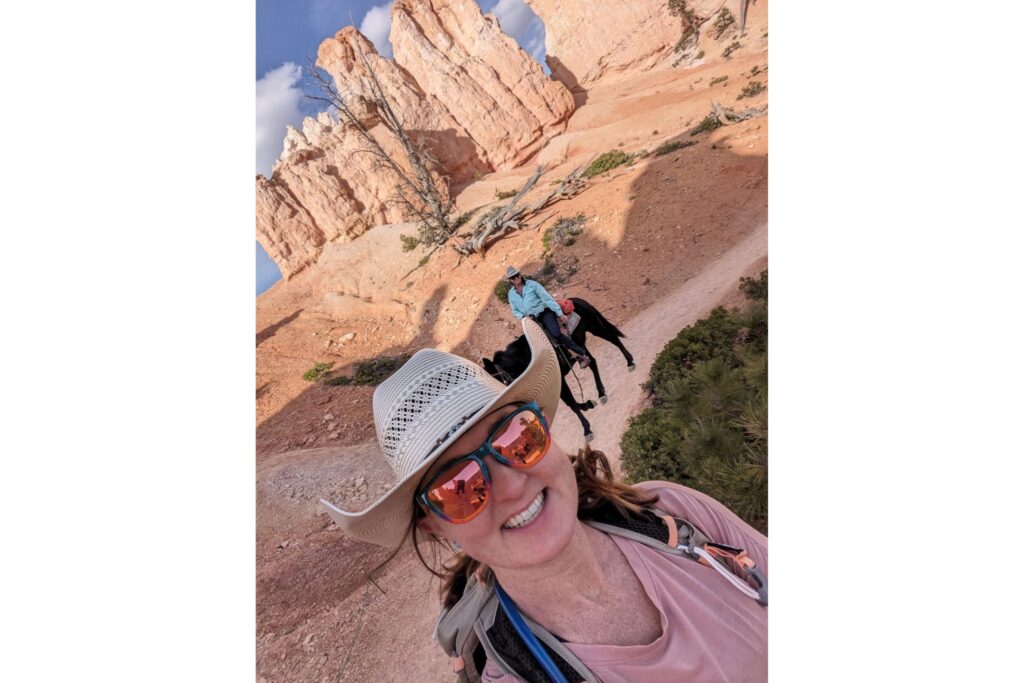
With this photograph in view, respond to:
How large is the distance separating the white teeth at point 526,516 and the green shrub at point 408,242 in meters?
2.16

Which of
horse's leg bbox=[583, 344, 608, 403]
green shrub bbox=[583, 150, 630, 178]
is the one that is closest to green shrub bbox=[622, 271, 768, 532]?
horse's leg bbox=[583, 344, 608, 403]

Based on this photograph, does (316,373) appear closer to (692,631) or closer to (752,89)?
(692,631)

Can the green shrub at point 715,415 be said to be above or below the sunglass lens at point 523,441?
below

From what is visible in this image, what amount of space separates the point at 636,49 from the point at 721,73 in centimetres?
71

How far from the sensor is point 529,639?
47.8 inches

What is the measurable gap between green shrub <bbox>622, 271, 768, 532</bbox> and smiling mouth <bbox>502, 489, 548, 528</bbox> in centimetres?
105

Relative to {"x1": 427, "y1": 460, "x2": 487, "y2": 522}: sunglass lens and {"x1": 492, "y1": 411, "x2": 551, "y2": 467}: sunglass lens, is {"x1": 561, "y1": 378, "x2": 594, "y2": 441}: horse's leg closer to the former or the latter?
{"x1": 492, "y1": 411, "x2": 551, "y2": 467}: sunglass lens

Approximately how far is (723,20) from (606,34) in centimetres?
76

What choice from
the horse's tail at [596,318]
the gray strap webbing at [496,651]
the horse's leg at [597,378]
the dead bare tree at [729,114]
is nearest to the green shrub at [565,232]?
the horse's tail at [596,318]

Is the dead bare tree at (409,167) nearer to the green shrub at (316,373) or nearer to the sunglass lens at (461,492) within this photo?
the green shrub at (316,373)

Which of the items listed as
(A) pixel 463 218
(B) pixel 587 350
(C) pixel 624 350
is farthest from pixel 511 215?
(C) pixel 624 350

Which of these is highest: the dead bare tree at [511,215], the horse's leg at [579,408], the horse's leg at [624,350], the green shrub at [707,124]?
the dead bare tree at [511,215]

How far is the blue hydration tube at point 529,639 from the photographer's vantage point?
1163 millimetres

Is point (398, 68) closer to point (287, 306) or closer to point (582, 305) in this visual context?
point (287, 306)
